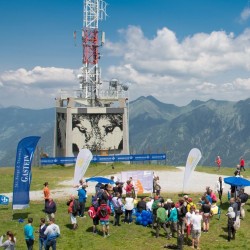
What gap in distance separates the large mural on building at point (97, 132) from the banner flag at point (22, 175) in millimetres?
27878

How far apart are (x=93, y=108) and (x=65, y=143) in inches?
249

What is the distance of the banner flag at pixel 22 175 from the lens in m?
24.2

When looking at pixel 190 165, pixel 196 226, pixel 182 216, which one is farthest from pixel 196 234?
pixel 190 165

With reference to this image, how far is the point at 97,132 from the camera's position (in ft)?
176

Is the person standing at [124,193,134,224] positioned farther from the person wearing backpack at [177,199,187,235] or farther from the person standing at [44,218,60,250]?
the person standing at [44,218,60,250]

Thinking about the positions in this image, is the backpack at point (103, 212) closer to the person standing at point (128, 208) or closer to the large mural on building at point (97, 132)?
the person standing at point (128, 208)

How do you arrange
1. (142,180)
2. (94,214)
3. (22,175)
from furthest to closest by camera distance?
(142,180)
(22,175)
(94,214)

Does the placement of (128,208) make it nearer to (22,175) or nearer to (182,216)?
(182,216)

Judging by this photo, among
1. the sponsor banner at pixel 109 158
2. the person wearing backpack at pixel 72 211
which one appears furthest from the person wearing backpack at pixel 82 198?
the sponsor banner at pixel 109 158

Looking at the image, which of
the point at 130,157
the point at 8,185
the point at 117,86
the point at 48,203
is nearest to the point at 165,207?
the point at 48,203

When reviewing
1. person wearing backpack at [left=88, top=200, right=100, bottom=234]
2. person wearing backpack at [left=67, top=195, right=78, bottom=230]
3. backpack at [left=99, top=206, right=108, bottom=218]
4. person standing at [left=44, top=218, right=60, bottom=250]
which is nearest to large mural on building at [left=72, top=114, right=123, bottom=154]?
person wearing backpack at [left=67, top=195, right=78, bottom=230]

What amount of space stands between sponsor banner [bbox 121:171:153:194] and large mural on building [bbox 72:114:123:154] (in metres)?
24.4

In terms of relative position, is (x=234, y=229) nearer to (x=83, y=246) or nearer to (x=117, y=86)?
(x=83, y=246)

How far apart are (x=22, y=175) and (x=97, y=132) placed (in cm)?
2949
